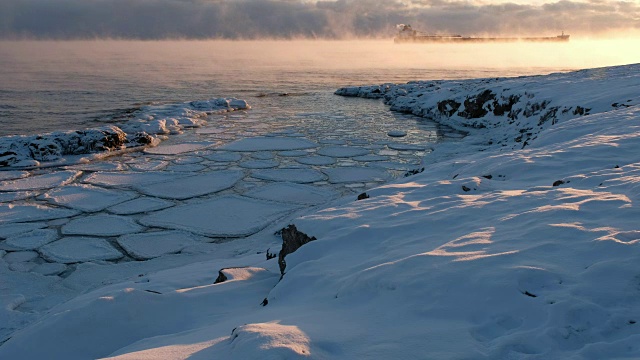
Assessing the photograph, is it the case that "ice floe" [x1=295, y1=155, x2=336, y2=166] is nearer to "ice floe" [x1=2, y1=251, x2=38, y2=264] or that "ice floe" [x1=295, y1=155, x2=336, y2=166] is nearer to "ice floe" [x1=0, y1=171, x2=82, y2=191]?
"ice floe" [x1=0, y1=171, x2=82, y2=191]

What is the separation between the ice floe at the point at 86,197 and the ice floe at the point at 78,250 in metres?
1.07

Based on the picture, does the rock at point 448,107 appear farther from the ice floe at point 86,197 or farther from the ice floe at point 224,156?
the ice floe at point 86,197

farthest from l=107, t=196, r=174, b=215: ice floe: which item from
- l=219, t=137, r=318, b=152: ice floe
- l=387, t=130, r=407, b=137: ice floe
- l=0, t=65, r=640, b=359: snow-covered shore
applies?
l=387, t=130, r=407, b=137: ice floe

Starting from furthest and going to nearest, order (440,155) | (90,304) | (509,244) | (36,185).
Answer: (440,155), (36,185), (90,304), (509,244)

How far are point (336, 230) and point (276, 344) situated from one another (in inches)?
72.8

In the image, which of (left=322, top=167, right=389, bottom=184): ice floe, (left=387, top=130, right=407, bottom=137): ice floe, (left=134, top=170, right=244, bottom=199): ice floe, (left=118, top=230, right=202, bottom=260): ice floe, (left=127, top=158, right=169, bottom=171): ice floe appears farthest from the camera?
(left=387, top=130, right=407, bottom=137): ice floe

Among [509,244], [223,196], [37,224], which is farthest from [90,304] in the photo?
[223,196]

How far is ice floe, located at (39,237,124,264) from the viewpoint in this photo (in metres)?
4.87

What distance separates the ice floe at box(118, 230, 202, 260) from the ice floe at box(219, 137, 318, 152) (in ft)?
15.2

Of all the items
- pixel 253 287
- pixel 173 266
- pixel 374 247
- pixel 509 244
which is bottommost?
pixel 173 266

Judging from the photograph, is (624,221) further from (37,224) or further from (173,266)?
(37,224)

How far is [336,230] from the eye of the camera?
3850mm

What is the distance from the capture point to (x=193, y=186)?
7312mm

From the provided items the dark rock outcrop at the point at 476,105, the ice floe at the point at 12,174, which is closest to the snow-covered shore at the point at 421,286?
the ice floe at the point at 12,174
